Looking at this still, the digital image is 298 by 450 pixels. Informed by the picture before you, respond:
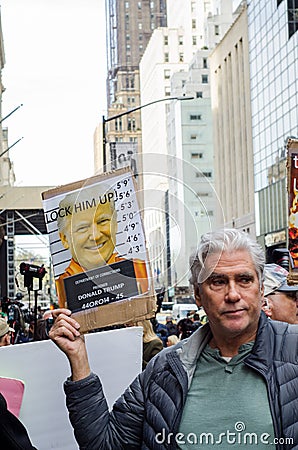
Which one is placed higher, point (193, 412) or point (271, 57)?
point (271, 57)

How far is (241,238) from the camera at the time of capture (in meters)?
3.11

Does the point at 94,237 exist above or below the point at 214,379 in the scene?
above

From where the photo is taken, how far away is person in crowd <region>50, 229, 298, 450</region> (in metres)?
2.86

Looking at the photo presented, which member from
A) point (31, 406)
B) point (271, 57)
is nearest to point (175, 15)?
point (271, 57)

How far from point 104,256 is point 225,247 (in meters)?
0.49

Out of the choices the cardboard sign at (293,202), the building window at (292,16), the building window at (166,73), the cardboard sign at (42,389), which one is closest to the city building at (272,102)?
the building window at (292,16)

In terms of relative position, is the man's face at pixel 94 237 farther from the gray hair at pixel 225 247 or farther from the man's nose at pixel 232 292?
the man's nose at pixel 232 292

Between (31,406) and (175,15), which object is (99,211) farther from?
(175,15)

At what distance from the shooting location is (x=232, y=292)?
118 inches

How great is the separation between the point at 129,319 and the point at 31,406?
1305 mm

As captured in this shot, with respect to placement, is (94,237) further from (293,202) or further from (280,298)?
(280,298)

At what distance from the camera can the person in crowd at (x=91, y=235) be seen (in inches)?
131

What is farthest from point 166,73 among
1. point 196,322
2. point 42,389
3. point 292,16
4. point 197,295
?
point 197,295

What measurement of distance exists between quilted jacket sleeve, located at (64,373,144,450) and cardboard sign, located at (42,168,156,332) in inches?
10.6
